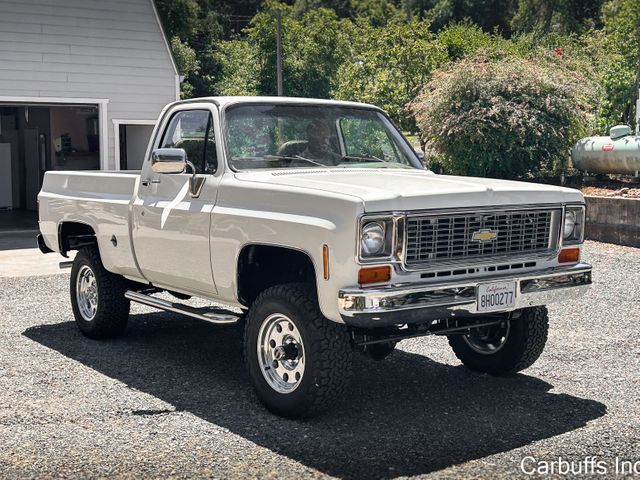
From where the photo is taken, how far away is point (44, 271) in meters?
13.1

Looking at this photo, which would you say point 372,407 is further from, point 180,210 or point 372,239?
point 180,210

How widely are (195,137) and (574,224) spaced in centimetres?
289

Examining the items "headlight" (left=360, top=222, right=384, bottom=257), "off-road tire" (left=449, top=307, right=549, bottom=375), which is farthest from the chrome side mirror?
"off-road tire" (left=449, top=307, right=549, bottom=375)

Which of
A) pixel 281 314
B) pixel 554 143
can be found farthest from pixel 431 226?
pixel 554 143

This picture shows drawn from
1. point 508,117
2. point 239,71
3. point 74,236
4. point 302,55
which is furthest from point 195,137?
point 239,71

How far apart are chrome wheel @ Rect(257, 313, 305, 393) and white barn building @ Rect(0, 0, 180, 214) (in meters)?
12.9

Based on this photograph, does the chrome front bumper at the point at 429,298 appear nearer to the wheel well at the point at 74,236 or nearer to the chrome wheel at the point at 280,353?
the chrome wheel at the point at 280,353

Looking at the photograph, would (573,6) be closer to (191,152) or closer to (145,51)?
(145,51)

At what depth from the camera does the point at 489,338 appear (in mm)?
7160

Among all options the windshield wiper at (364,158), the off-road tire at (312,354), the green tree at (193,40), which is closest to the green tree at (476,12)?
the green tree at (193,40)

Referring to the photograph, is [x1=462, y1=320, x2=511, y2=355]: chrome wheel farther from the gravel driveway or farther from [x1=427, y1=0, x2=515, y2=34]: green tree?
[x1=427, y1=0, x2=515, y2=34]: green tree

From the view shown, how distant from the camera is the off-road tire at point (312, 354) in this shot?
18.8 ft

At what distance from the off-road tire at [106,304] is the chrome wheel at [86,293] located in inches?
3.3

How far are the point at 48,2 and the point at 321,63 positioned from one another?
2191cm
